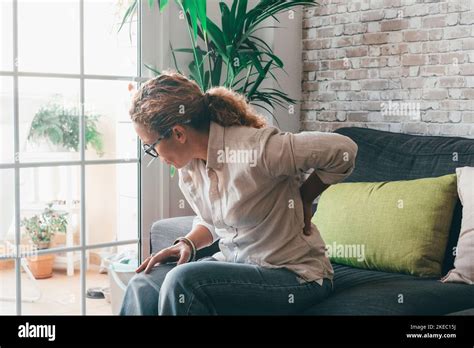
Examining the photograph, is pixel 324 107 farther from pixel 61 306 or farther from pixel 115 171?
pixel 61 306

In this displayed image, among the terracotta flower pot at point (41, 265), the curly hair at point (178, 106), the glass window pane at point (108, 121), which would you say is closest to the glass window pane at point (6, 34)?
the glass window pane at point (108, 121)

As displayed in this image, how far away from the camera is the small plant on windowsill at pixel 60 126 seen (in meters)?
2.84

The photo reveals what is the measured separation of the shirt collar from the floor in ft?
3.93

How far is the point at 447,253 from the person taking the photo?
2.39 metres

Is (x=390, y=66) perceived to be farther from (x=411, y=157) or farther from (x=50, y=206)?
(x=50, y=206)

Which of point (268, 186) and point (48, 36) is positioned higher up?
point (48, 36)

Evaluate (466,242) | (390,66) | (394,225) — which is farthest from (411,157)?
(390,66)

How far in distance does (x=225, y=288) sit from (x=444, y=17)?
161cm

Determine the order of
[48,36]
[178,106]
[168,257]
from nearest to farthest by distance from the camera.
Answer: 1. [178,106]
2. [168,257]
3. [48,36]

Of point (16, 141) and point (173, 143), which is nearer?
point (173, 143)

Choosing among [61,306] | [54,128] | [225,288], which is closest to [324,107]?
[54,128]

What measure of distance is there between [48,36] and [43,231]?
751 millimetres

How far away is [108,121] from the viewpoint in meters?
3.05
